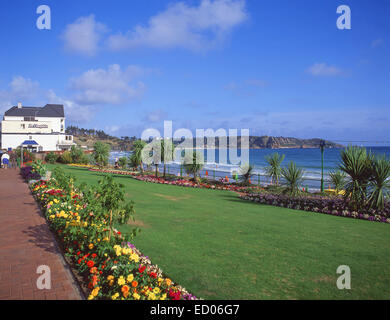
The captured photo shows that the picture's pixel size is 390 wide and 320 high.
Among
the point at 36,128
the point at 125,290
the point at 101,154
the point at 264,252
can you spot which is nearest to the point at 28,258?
the point at 125,290

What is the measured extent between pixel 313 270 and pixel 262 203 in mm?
8334

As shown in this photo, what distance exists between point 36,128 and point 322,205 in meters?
66.6

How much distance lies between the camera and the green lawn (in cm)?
471

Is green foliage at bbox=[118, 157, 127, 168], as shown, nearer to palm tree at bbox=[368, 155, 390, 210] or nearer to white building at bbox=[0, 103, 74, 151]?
white building at bbox=[0, 103, 74, 151]

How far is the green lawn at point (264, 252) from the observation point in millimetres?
4711

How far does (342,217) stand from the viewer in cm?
1074

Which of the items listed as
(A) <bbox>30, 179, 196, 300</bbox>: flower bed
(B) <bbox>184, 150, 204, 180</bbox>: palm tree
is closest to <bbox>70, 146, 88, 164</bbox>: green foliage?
(B) <bbox>184, 150, 204, 180</bbox>: palm tree

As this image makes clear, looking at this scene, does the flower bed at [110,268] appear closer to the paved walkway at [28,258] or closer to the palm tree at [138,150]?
the paved walkway at [28,258]

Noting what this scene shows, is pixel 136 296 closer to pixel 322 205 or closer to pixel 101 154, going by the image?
pixel 322 205

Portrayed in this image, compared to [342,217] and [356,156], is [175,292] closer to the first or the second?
[342,217]

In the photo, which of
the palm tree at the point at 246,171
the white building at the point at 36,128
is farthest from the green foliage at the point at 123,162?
the white building at the point at 36,128

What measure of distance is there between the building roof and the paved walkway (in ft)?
212

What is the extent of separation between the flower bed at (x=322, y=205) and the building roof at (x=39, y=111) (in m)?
66.1

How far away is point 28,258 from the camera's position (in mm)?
5535
